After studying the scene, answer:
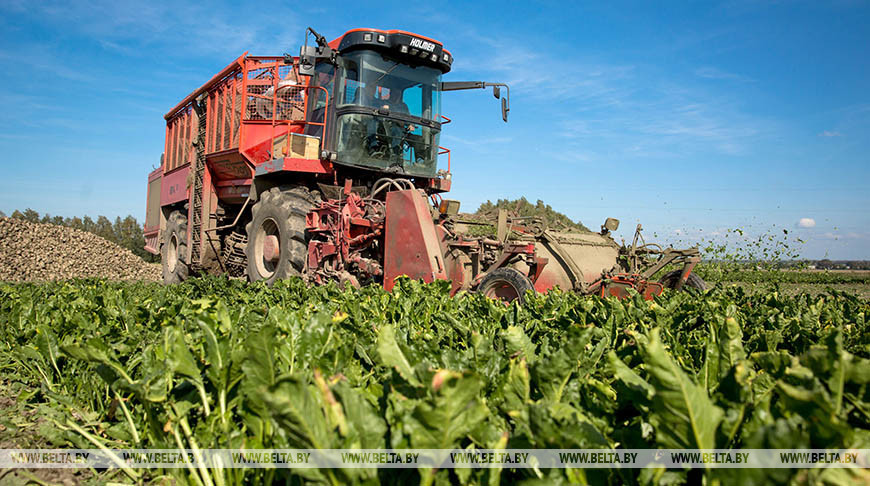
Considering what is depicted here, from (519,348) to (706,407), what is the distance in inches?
31.5

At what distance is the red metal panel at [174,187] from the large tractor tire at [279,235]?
16.6 feet

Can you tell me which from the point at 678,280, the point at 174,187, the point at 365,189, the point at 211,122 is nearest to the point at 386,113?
the point at 365,189

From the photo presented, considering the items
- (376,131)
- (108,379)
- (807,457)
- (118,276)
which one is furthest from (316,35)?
(118,276)

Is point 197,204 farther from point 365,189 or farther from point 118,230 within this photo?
point 118,230

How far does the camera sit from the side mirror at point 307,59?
6887 millimetres

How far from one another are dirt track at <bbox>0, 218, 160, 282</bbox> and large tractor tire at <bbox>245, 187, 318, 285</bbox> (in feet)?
33.3

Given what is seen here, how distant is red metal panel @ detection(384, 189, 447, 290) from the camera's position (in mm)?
6184

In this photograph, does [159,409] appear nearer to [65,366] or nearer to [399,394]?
[399,394]

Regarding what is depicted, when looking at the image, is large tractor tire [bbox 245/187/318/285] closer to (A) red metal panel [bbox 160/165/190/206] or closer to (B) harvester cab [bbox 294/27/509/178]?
(B) harvester cab [bbox 294/27/509/178]

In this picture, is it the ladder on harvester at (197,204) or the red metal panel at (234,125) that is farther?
the ladder on harvester at (197,204)

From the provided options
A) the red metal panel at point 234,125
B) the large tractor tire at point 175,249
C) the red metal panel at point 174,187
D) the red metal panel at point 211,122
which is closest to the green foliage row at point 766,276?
the red metal panel at point 234,125

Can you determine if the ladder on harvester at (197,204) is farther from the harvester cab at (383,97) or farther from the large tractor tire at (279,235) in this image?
the harvester cab at (383,97)

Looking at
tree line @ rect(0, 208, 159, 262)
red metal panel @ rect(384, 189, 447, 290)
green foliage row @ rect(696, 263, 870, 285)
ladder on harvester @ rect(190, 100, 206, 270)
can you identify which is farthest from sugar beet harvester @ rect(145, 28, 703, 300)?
tree line @ rect(0, 208, 159, 262)

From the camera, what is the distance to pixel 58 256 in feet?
57.8
